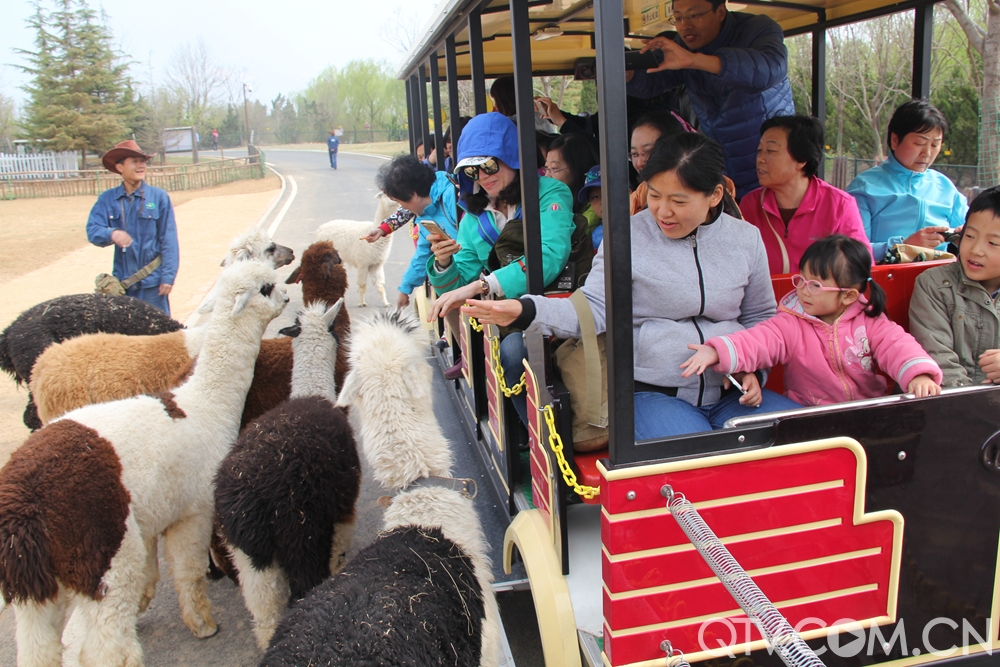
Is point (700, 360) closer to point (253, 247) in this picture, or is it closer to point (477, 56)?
point (477, 56)

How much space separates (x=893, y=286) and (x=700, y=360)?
1.28 m

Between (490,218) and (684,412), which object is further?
(490,218)

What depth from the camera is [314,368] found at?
13.1 ft

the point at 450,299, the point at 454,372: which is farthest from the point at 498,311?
the point at 454,372

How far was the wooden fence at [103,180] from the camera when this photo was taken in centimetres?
3069

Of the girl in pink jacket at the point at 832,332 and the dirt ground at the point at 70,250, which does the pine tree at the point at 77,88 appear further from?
the girl in pink jacket at the point at 832,332

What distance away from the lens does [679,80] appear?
446 centimetres

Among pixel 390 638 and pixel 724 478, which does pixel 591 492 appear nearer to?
pixel 724 478

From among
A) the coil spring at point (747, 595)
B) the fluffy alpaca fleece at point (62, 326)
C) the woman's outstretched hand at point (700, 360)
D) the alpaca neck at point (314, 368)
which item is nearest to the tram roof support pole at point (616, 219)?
the coil spring at point (747, 595)

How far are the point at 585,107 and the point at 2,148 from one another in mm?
41683

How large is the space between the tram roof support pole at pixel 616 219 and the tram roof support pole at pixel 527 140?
30.2 inches

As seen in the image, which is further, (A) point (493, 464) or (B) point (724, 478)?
(A) point (493, 464)

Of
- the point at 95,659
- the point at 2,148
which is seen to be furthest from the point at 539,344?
the point at 2,148

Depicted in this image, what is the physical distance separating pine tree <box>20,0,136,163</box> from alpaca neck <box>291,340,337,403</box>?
4196 centimetres
